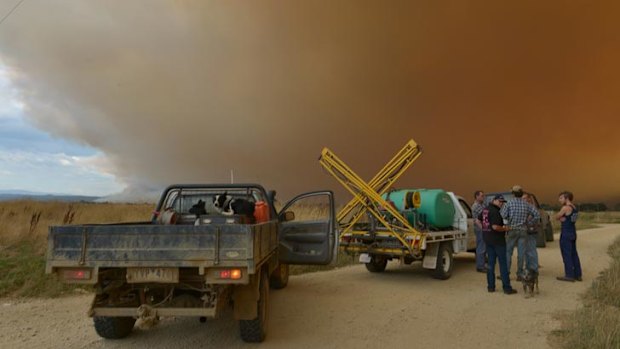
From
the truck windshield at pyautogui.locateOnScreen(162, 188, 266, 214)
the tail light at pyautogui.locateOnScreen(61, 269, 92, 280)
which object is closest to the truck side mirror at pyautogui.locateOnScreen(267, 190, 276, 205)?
the truck windshield at pyautogui.locateOnScreen(162, 188, 266, 214)

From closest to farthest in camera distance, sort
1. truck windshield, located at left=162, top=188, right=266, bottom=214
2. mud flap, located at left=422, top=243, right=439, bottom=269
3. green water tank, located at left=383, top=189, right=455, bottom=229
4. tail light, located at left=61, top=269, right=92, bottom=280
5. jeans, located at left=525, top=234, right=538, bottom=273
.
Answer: tail light, located at left=61, top=269, right=92, bottom=280 < truck windshield, located at left=162, top=188, right=266, bottom=214 < jeans, located at left=525, top=234, right=538, bottom=273 < mud flap, located at left=422, top=243, right=439, bottom=269 < green water tank, located at left=383, top=189, right=455, bottom=229

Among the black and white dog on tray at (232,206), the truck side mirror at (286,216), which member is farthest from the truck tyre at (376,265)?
the black and white dog on tray at (232,206)

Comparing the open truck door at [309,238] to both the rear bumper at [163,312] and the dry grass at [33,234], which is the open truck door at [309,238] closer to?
the rear bumper at [163,312]

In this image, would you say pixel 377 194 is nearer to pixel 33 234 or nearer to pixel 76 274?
pixel 76 274

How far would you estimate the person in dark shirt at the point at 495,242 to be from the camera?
7.95 meters

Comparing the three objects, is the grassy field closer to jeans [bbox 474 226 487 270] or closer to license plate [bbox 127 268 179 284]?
jeans [bbox 474 226 487 270]

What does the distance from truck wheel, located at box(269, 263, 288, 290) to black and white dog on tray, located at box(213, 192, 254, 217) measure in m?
2.04

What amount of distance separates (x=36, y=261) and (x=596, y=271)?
12640 mm

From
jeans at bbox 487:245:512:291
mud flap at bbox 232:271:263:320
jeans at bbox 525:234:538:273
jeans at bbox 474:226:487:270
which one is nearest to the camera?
mud flap at bbox 232:271:263:320

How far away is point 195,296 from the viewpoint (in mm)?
4883

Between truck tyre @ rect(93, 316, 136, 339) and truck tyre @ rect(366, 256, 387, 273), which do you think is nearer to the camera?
truck tyre @ rect(93, 316, 136, 339)

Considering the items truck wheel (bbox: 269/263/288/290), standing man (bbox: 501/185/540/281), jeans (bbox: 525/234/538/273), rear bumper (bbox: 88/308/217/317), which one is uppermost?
standing man (bbox: 501/185/540/281)

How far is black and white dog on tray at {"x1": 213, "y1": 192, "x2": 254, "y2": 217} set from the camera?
638cm

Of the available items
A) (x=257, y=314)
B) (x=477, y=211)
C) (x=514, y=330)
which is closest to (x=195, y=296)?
(x=257, y=314)
